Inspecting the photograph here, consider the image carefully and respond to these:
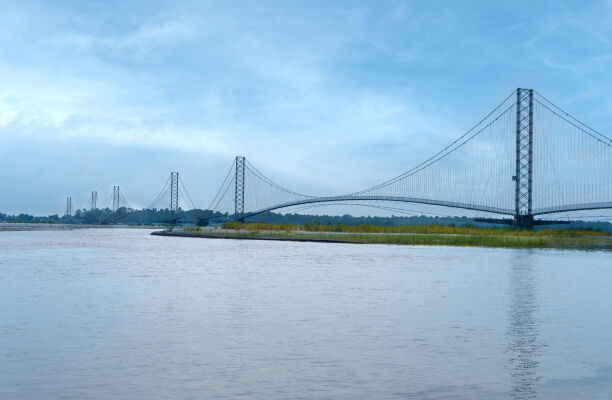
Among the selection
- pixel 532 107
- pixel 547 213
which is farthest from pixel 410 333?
pixel 532 107

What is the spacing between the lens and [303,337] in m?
12.0

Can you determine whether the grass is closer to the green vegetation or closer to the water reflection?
the green vegetation

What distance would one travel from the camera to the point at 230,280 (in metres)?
22.5

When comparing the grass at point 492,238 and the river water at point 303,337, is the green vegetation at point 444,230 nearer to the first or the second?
the grass at point 492,238

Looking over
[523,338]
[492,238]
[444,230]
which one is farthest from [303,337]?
[444,230]

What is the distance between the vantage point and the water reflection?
28.8 feet

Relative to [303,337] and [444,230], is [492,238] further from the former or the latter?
[303,337]

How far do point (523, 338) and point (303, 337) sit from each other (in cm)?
363

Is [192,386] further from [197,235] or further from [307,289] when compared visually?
[197,235]

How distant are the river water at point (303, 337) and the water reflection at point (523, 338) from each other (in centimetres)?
3

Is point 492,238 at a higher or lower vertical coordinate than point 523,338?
higher

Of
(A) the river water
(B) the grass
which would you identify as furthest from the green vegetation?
(A) the river water

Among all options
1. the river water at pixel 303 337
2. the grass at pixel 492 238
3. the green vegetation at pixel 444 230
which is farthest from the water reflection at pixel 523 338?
the green vegetation at pixel 444 230

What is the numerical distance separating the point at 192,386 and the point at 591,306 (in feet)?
36.5
